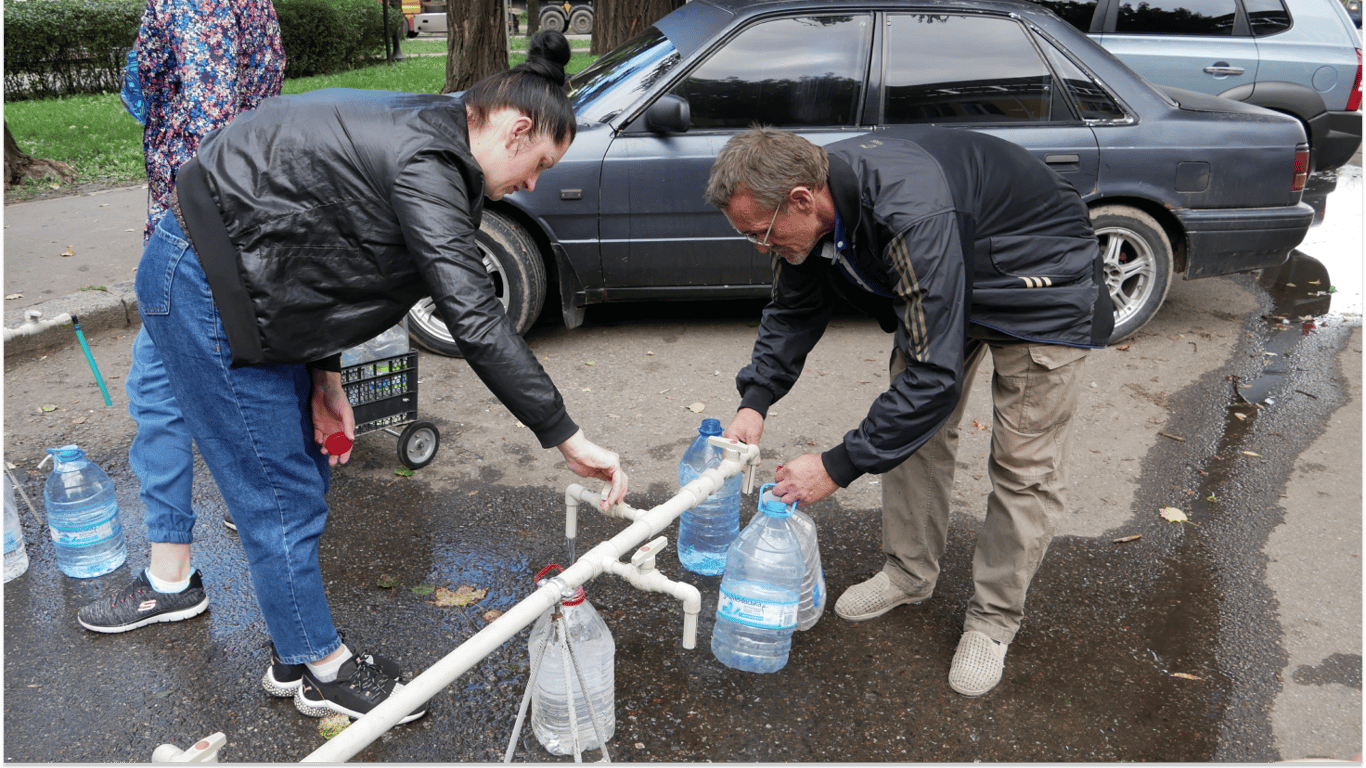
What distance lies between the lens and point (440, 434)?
441 centimetres

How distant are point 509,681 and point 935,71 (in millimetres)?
4052

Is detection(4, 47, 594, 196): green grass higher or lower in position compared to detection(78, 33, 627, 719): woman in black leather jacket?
lower

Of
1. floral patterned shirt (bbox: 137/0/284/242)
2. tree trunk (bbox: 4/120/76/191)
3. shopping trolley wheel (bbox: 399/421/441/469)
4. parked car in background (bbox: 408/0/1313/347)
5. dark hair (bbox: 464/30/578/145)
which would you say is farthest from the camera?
tree trunk (bbox: 4/120/76/191)

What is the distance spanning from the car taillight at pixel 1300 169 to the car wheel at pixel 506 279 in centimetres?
440

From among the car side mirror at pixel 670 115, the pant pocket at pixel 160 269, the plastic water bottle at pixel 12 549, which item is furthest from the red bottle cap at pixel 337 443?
the car side mirror at pixel 670 115

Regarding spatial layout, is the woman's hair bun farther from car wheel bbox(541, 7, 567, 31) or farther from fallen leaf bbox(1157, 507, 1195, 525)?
car wheel bbox(541, 7, 567, 31)

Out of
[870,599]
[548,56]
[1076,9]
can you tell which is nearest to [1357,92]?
[1076,9]

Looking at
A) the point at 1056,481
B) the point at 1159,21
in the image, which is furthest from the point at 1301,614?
the point at 1159,21

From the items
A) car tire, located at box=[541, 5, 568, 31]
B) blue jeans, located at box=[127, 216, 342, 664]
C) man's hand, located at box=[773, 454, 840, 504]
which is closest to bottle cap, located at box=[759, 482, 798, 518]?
man's hand, located at box=[773, 454, 840, 504]

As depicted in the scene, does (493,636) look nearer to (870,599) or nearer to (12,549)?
(870,599)

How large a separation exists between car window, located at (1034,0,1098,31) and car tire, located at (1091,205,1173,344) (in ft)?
11.0

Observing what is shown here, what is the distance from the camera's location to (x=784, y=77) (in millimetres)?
5133

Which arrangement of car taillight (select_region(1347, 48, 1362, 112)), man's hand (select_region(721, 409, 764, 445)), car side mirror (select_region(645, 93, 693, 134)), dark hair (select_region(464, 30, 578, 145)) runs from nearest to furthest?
dark hair (select_region(464, 30, 578, 145)) < man's hand (select_region(721, 409, 764, 445)) < car side mirror (select_region(645, 93, 693, 134)) < car taillight (select_region(1347, 48, 1362, 112))

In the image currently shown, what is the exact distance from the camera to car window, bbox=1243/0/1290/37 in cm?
827
